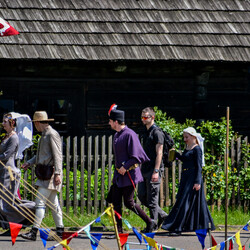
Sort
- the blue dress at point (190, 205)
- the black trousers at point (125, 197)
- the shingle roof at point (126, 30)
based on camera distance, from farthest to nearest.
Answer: the shingle roof at point (126, 30), the blue dress at point (190, 205), the black trousers at point (125, 197)

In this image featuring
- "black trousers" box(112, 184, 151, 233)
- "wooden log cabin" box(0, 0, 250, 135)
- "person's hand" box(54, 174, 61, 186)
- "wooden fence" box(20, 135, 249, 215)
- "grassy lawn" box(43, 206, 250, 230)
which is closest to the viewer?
"person's hand" box(54, 174, 61, 186)

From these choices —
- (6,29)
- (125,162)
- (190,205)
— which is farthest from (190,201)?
(6,29)

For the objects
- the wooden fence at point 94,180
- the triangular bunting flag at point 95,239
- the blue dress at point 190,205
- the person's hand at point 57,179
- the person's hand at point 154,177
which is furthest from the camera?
the wooden fence at point 94,180

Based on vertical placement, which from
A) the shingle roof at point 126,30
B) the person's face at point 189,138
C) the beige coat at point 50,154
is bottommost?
the beige coat at point 50,154

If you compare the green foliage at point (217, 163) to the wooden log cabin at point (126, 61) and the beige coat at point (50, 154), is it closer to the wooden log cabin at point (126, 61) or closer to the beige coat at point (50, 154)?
the wooden log cabin at point (126, 61)

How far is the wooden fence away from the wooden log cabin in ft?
6.52

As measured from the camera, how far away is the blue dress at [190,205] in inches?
345

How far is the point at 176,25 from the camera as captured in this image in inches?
511

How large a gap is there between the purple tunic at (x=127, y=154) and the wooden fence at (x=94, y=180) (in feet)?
6.09

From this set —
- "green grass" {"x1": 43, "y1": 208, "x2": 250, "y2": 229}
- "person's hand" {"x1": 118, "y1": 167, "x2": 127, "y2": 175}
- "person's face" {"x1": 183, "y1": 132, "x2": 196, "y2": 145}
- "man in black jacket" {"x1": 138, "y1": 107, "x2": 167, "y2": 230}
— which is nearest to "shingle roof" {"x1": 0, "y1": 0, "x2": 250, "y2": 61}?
"green grass" {"x1": 43, "y1": 208, "x2": 250, "y2": 229}

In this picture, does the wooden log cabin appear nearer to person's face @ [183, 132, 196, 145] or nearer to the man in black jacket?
the man in black jacket

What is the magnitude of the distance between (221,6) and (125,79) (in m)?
2.47

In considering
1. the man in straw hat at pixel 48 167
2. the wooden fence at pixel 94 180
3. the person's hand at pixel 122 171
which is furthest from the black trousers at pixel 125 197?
the wooden fence at pixel 94 180

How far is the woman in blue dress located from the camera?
8766 millimetres
